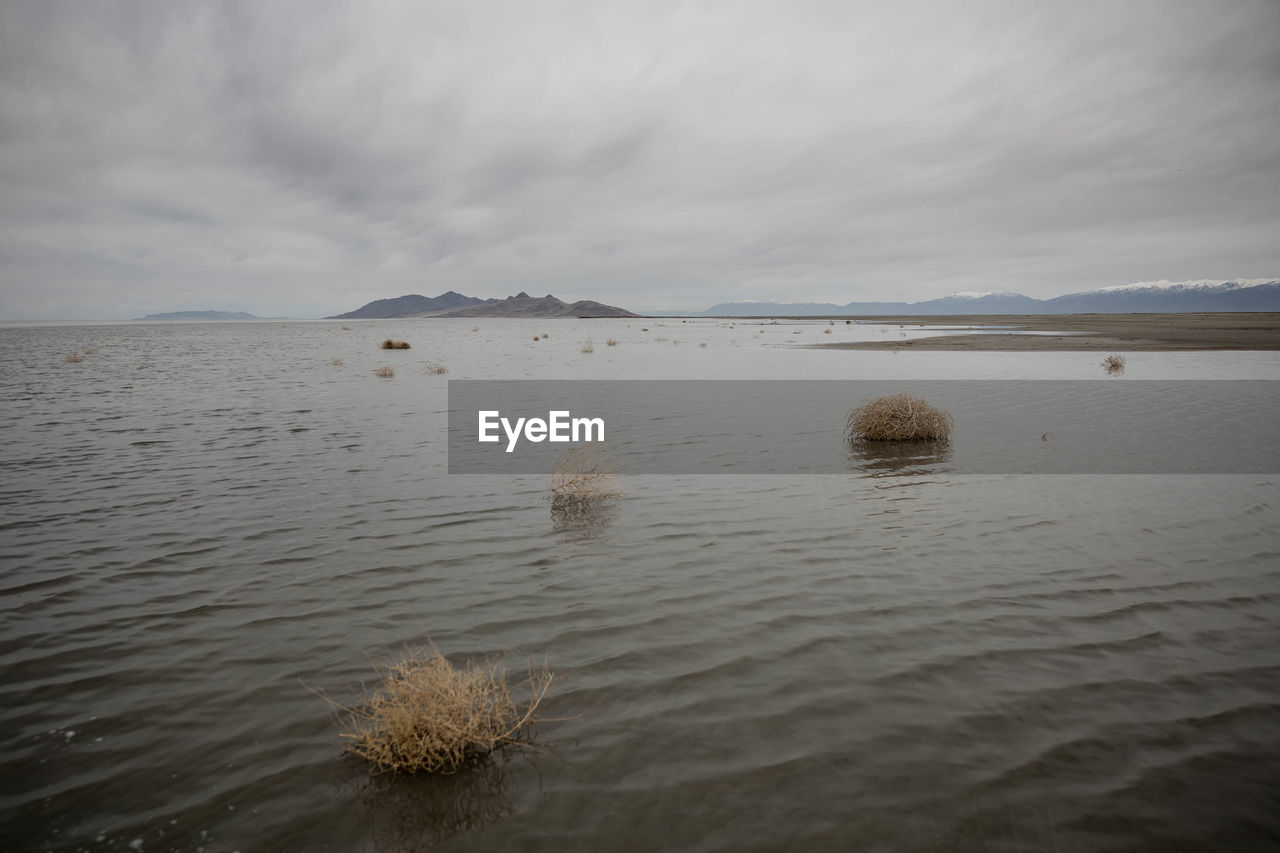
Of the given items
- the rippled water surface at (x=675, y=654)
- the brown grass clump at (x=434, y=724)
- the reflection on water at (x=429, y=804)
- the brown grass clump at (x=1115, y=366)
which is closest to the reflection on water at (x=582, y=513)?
the rippled water surface at (x=675, y=654)

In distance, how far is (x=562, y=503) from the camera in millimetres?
10695

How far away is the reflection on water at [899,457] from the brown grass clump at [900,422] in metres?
0.19

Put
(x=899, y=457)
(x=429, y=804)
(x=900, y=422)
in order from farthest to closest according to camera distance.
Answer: (x=900, y=422) < (x=899, y=457) < (x=429, y=804)

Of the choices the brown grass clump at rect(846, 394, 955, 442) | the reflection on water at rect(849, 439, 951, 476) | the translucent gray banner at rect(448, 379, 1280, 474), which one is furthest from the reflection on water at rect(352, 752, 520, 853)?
the brown grass clump at rect(846, 394, 955, 442)

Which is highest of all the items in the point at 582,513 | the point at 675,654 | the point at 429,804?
the point at 582,513

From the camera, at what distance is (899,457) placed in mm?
14133

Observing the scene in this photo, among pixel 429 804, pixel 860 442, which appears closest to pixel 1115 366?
pixel 860 442

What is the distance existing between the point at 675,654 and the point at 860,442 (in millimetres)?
11191

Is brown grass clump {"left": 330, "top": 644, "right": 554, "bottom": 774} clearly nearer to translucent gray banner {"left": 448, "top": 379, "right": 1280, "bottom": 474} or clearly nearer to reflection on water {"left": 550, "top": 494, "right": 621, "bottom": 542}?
reflection on water {"left": 550, "top": 494, "right": 621, "bottom": 542}

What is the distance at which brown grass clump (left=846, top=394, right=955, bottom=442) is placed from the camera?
1520cm

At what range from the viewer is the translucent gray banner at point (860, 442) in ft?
44.0

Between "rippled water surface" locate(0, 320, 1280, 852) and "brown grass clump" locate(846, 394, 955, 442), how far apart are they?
330 centimetres

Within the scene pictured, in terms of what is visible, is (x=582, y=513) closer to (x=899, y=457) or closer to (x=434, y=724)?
(x=434, y=724)

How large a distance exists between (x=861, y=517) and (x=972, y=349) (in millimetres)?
44833
